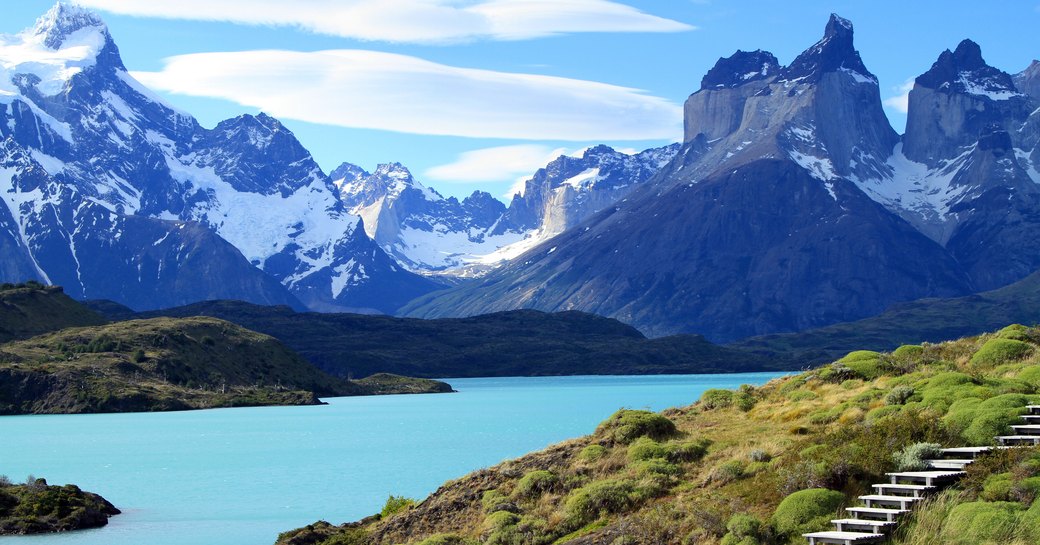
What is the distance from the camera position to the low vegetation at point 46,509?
2267 inches

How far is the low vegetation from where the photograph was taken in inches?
2267

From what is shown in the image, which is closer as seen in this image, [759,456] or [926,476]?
[926,476]

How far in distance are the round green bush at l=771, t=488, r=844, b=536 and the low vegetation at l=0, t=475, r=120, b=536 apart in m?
39.1

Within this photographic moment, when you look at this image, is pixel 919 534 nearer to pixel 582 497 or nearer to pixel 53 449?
pixel 582 497

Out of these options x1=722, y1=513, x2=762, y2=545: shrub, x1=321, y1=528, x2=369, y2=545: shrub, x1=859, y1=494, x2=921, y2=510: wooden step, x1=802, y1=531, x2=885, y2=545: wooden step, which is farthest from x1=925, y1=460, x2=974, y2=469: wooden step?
x1=321, y1=528, x2=369, y2=545: shrub

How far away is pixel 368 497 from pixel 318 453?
35.3 metres

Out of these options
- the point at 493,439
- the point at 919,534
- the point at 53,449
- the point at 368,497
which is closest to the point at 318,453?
A: the point at 493,439

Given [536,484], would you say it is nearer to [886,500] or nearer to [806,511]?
[806,511]

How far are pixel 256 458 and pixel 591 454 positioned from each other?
2496 inches

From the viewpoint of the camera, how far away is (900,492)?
31.6m

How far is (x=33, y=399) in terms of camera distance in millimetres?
178625

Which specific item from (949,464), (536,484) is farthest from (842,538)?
(536,484)

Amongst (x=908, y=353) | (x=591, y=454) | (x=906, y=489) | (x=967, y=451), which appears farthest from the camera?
(x=908, y=353)

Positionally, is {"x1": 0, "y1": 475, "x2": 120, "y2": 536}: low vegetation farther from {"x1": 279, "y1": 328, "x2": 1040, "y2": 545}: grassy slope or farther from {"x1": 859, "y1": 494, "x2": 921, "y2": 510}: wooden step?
{"x1": 859, "y1": 494, "x2": 921, "y2": 510}: wooden step
